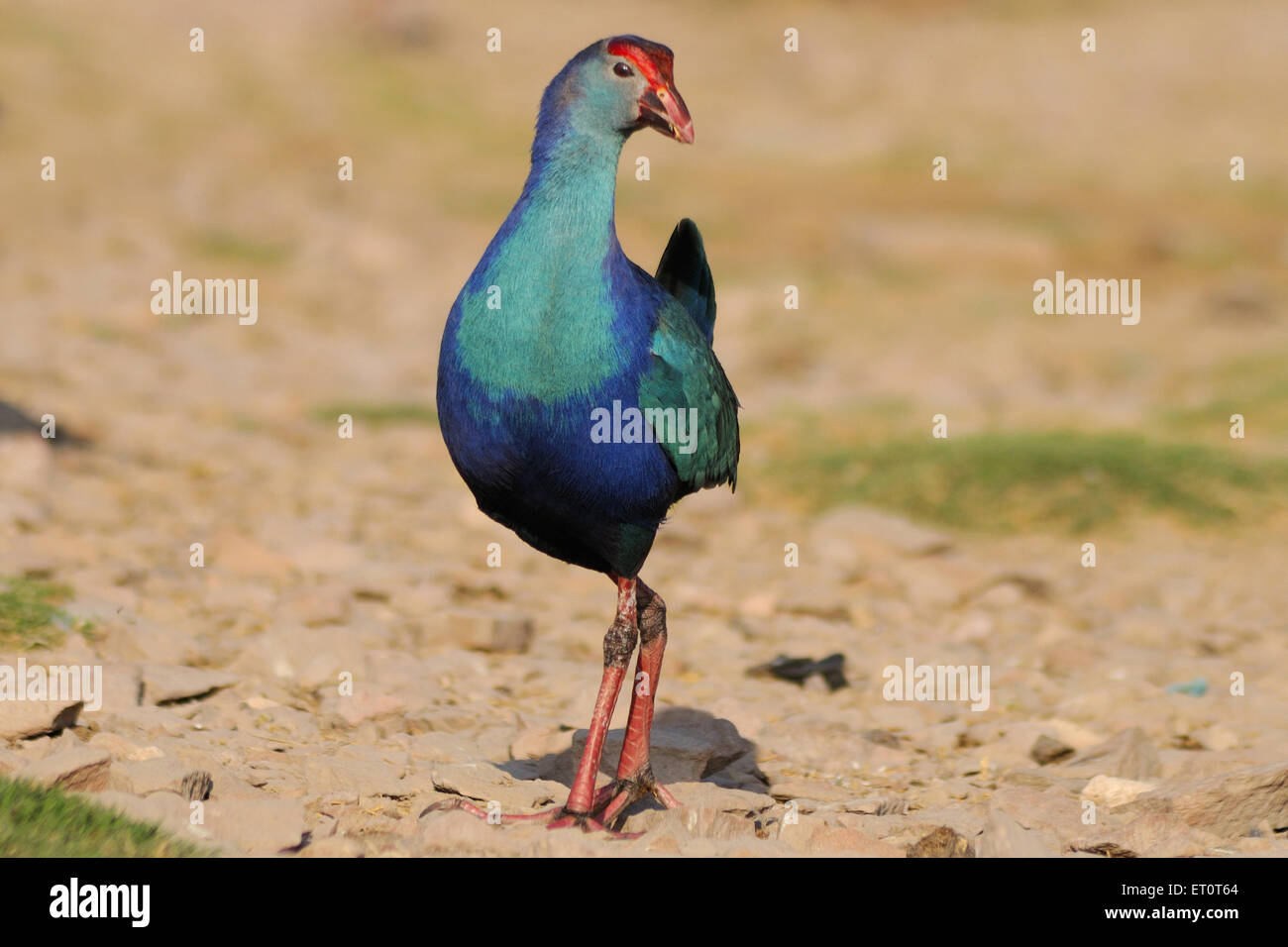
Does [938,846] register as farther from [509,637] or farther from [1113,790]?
[509,637]

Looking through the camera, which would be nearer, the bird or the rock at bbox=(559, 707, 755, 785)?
the bird

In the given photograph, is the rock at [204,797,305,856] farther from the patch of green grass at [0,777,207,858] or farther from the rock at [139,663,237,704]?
the rock at [139,663,237,704]

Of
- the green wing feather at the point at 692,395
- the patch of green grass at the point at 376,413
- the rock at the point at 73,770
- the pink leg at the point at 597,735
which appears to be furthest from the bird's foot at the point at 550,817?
the patch of green grass at the point at 376,413

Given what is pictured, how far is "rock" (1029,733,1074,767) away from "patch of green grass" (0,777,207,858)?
3.77 m

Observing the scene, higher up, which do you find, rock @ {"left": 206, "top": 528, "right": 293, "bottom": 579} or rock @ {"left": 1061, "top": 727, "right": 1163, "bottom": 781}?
rock @ {"left": 206, "top": 528, "right": 293, "bottom": 579}

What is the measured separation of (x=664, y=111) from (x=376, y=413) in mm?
8786

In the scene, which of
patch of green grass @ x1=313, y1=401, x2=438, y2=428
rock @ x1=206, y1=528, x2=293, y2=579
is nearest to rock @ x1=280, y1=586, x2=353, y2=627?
rock @ x1=206, y1=528, x2=293, y2=579

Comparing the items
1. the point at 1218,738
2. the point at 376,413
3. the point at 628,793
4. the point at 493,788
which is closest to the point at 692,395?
the point at 628,793

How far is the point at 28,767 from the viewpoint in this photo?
5.07 metres

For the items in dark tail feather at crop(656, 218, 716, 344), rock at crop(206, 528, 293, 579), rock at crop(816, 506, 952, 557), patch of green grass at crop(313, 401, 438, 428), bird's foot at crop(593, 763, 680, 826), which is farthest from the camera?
patch of green grass at crop(313, 401, 438, 428)

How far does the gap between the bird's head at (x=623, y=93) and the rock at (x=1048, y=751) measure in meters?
3.23

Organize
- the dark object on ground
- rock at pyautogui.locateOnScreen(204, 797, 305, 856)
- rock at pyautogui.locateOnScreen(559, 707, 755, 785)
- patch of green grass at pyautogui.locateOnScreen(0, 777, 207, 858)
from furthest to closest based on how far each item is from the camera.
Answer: the dark object on ground
rock at pyautogui.locateOnScreen(559, 707, 755, 785)
rock at pyautogui.locateOnScreen(204, 797, 305, 856)
patch of green grass at pyautogui.locateOnScreen(0, 777, 207, 858)

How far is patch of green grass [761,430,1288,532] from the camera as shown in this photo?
37.0ft
